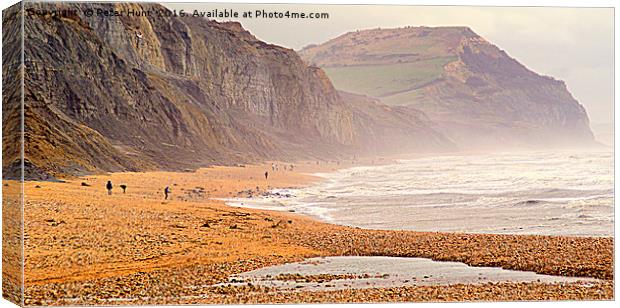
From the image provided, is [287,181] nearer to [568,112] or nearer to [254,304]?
[254,304]

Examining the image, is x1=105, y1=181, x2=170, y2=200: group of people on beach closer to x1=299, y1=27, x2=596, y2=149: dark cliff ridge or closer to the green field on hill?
x1=299, y1=27, x2=596, y2=149: dark cliff ridge

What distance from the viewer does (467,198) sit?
779 inches

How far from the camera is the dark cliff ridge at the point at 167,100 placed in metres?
18.2

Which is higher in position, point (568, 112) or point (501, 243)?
point (568, 112)

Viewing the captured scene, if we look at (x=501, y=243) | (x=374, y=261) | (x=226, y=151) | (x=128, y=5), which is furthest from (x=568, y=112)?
(x=128, y=5)

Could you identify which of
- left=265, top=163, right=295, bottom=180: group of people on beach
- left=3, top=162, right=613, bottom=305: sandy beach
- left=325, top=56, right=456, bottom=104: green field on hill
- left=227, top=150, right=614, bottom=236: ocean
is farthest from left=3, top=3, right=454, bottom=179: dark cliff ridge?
left=227, top=150, right=614, bottom=236: ocean

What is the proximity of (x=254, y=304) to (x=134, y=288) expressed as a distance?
1.81 meters

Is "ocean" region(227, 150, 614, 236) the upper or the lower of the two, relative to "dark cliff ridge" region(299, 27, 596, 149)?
lower

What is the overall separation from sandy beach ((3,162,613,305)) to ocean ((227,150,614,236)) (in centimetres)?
21

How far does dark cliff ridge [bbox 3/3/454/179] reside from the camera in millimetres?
18203

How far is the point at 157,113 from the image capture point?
19797 millimetres

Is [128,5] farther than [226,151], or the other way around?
[226,151]

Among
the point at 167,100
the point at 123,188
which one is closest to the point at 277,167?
the point at 167,100

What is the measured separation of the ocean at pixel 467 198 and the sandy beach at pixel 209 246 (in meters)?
0.21
